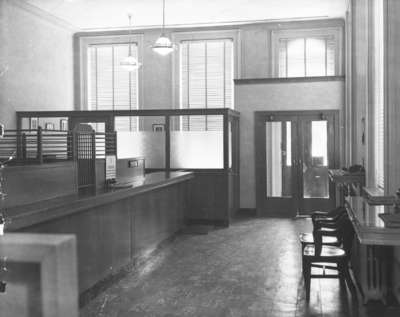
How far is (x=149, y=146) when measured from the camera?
844 cm

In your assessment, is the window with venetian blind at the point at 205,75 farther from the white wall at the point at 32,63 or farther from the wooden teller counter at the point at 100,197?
the white wall at the point at 32,63

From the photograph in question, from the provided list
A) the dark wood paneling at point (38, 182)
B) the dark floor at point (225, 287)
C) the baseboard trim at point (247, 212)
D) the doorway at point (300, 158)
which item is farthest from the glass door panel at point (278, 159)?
the dark wood paneling at point (38, 182)

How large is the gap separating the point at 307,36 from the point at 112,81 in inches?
157

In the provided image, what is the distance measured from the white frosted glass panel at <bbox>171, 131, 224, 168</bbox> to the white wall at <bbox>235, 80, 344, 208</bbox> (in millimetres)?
1244

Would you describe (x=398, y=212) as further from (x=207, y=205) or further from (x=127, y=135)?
(x=127, y=135)

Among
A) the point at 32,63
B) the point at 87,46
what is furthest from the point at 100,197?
the point at 87,46

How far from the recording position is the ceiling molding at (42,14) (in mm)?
8820

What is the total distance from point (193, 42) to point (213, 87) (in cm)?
99

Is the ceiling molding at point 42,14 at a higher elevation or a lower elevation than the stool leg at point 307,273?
higher

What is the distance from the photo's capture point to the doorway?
29.8 ft

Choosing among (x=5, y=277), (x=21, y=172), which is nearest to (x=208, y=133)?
(x=21, y=172)

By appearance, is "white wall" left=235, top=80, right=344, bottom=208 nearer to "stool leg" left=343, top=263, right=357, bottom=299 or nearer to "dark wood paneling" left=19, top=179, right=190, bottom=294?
"dark wood paneling" left=19, top=179, right=190, bottom=294

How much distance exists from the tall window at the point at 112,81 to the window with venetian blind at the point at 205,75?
105 centimetres

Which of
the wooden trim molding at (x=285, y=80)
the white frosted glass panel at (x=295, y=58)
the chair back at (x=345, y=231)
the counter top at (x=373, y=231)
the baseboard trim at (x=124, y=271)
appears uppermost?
the white frosted glass panel at (x=295, y=58)
